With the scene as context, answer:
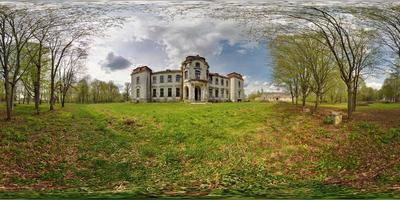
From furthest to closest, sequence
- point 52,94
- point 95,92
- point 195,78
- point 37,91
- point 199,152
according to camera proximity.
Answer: point 37,91
point 52,94
point 95,92
point 195,78
point 199,152

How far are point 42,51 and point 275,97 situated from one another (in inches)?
99.4

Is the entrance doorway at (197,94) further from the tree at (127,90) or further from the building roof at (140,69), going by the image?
the tree at (127,90)

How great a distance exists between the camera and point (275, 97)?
476 cm

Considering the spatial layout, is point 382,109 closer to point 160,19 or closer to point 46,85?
point 160,19

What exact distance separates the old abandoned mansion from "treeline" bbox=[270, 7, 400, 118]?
491 millimetres

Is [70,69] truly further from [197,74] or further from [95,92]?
[197,74]

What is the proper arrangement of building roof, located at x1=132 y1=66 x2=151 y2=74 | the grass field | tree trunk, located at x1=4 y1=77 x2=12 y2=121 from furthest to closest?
tree trunk, located at x1=4 y1=77 x2=12 y2=121, building roof, located at x1=132 y1=66 x2=151 y2=74, the grass field

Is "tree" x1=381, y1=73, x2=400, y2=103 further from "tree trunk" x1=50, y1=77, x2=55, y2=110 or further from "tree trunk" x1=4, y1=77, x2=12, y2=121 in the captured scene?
"tree trunk" x1=4, y1=77, x2=12, y2=121

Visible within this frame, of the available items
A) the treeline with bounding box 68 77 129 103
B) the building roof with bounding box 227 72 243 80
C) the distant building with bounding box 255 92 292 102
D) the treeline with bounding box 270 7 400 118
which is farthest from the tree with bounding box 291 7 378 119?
the treeline with bounding box 68 77 129 103

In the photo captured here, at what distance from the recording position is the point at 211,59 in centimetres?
445

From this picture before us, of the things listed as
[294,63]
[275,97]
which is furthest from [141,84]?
[294,63]

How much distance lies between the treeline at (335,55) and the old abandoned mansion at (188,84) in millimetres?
491

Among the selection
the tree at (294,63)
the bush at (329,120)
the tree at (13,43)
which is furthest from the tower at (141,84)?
the bush at (329,120)

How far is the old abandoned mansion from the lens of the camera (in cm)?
452
